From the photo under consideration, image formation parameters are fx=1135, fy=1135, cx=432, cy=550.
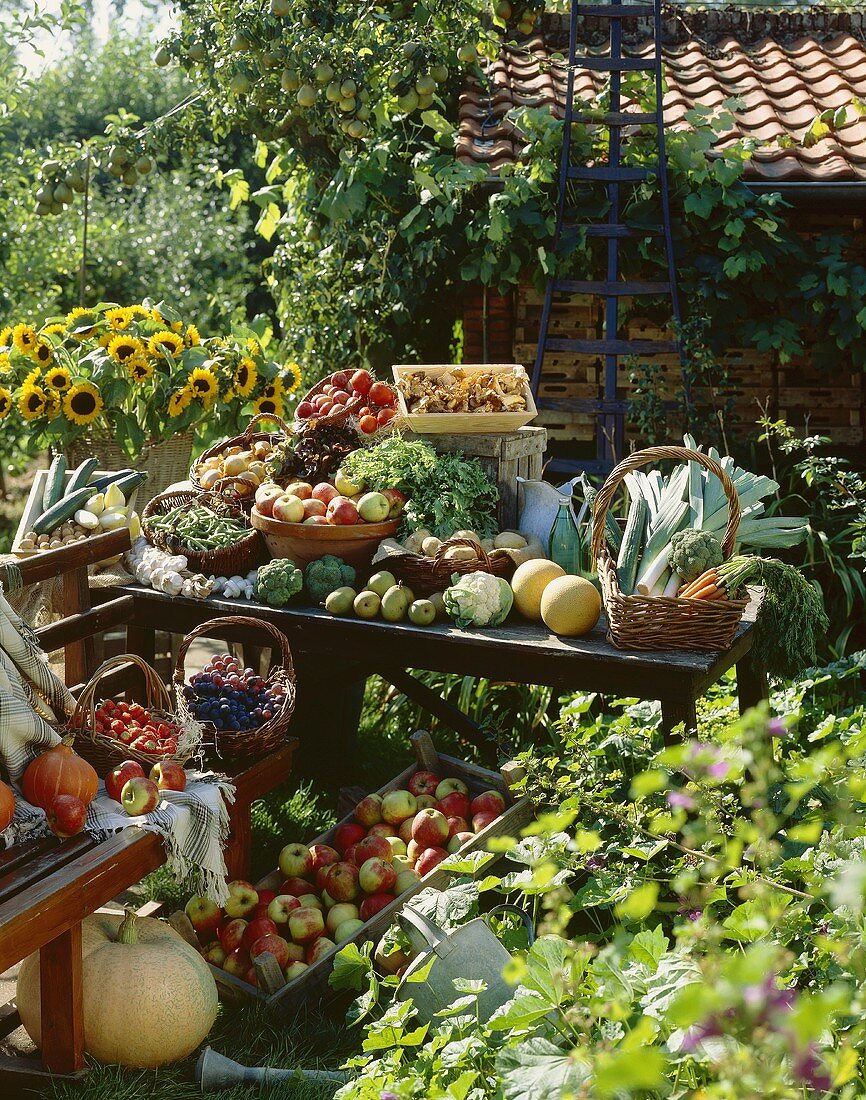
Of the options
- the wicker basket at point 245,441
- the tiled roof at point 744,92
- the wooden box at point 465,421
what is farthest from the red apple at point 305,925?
the tiled roof at point 744,92

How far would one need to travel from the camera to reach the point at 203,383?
17.3 ft

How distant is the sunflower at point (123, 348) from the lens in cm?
520

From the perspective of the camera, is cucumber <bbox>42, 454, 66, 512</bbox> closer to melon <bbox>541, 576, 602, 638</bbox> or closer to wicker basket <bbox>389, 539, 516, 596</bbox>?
wicker basket <bbox>389, 539, 516, 596</bbox>

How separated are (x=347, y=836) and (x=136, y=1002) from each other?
3.54ft

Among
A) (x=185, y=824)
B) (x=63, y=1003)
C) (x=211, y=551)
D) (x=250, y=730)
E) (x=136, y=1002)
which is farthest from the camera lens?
(x=211, y=551)

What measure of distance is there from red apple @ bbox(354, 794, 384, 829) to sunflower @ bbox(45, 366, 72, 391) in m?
2.48

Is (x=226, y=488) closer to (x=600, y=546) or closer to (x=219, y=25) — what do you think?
(x=600, y=546)

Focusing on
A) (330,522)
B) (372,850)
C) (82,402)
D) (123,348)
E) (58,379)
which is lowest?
(372,850)

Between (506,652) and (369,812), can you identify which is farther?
(369,812)

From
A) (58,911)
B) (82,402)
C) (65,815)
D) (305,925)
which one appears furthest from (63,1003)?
(82,402)

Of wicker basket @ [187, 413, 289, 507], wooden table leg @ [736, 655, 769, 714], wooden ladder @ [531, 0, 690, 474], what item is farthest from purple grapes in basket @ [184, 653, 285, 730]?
wooden ladder @ [531, 0, 690, 474]

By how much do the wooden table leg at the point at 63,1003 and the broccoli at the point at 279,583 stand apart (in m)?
1.45

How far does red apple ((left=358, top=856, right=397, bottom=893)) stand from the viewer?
3506 millimetres

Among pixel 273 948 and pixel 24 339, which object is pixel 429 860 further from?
pixel 24 339
